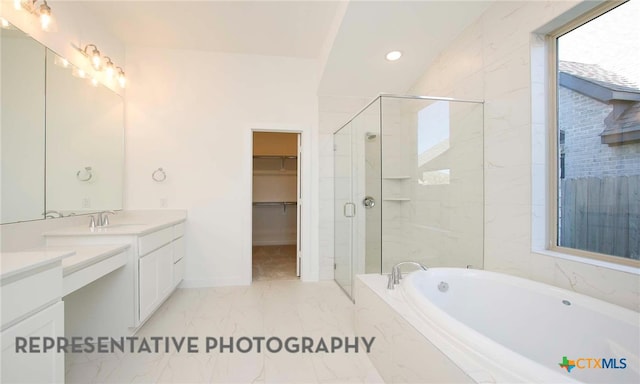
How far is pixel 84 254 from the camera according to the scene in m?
1.61

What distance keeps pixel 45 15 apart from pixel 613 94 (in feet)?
→ 11.6

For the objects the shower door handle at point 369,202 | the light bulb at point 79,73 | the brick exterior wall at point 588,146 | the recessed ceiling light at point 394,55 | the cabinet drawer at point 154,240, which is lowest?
the cabinet drawer at point 154,240

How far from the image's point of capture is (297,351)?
1.85 meters

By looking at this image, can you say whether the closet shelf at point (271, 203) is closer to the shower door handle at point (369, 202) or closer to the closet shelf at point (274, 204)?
the closet shelf at point (274, 204)

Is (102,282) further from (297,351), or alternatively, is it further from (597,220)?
(597,220)

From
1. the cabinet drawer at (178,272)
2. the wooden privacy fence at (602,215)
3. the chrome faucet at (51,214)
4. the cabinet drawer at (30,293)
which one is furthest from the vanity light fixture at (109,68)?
the wooden privacy fence at (602,215)

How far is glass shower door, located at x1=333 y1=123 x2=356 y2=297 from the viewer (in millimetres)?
2938

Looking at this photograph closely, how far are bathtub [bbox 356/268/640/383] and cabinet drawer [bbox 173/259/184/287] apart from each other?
1.86 metres

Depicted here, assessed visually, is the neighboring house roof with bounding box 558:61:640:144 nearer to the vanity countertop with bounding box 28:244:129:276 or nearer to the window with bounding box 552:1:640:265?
the window with bounding box 552:1:640:265

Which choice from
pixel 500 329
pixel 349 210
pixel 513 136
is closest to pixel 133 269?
pixel 349 210

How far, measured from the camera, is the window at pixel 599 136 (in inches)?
55.0

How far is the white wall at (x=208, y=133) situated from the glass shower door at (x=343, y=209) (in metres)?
0.36

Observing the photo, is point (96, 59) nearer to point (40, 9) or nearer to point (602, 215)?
point (40, 9)

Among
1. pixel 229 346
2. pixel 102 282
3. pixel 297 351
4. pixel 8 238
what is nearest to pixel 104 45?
pixel 8 238
